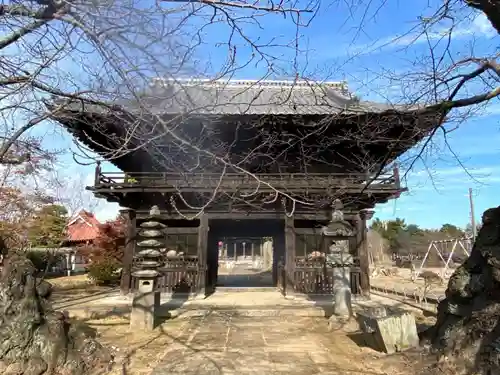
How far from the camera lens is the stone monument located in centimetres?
855

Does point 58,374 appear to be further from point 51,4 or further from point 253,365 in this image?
point 51,4

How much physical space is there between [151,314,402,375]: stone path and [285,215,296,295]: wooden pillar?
3.60 meters

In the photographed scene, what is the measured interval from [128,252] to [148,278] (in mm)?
4705

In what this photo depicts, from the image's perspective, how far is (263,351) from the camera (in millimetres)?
6727

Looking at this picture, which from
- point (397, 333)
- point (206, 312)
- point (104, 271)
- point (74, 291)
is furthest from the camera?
point (104, 271)

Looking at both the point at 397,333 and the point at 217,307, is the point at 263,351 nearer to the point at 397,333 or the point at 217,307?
the point at 397,333

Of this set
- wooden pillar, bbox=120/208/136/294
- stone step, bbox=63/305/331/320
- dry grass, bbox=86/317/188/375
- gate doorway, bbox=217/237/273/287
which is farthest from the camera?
gate doorway, bbox=217/237/273/287

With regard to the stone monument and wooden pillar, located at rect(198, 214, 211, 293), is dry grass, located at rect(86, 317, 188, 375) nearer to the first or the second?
the stone monument

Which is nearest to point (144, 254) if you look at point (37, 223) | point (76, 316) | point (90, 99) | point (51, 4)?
point (76, 316)

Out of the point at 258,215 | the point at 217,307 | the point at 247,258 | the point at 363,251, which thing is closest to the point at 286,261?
the point at 258,215

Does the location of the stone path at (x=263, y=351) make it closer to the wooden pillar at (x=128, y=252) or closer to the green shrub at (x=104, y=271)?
the wooden pillar at (x=128, y=252)

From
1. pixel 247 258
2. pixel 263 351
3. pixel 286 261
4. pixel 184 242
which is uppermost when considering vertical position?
pixel 184 242

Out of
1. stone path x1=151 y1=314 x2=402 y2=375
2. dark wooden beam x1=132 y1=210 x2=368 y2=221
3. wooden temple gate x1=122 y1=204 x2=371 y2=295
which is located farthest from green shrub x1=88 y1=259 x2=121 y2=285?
stone path x1=151 y1=314 x2=402 y2=375

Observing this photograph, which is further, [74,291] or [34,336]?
[74,291]
